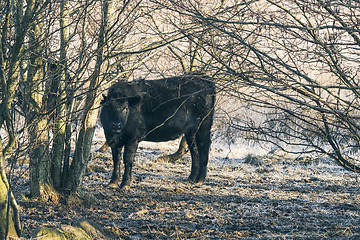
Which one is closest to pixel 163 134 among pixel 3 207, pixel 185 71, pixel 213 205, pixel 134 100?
pixel 134 100

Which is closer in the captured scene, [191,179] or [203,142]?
[191,179]

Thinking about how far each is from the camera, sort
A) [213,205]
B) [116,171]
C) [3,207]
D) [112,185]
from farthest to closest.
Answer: [116,171] < [112,185] < [213,205] < [3,207]

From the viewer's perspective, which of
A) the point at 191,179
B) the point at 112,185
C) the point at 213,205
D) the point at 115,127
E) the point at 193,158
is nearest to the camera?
the point at 213,205

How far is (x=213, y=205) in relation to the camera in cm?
717

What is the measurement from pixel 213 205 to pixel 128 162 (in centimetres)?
225

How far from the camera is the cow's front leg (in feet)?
27.8

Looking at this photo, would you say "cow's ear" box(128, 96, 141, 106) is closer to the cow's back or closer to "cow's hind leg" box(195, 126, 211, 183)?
the cow's back

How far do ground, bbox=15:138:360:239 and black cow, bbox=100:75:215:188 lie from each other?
62cm

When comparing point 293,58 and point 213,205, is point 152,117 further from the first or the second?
point 293,58

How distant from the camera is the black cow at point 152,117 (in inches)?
339

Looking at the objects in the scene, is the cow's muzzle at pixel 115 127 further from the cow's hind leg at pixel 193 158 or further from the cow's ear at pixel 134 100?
the cow's hind leg at pixel 193 158

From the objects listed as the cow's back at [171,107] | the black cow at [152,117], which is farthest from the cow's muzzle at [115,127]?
the cow's back at [171,107]

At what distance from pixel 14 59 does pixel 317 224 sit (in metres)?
4.35

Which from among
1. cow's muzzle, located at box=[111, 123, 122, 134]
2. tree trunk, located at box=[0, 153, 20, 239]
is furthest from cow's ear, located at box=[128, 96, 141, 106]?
tree trunk, located at box=[0, 153, 20, 239]
